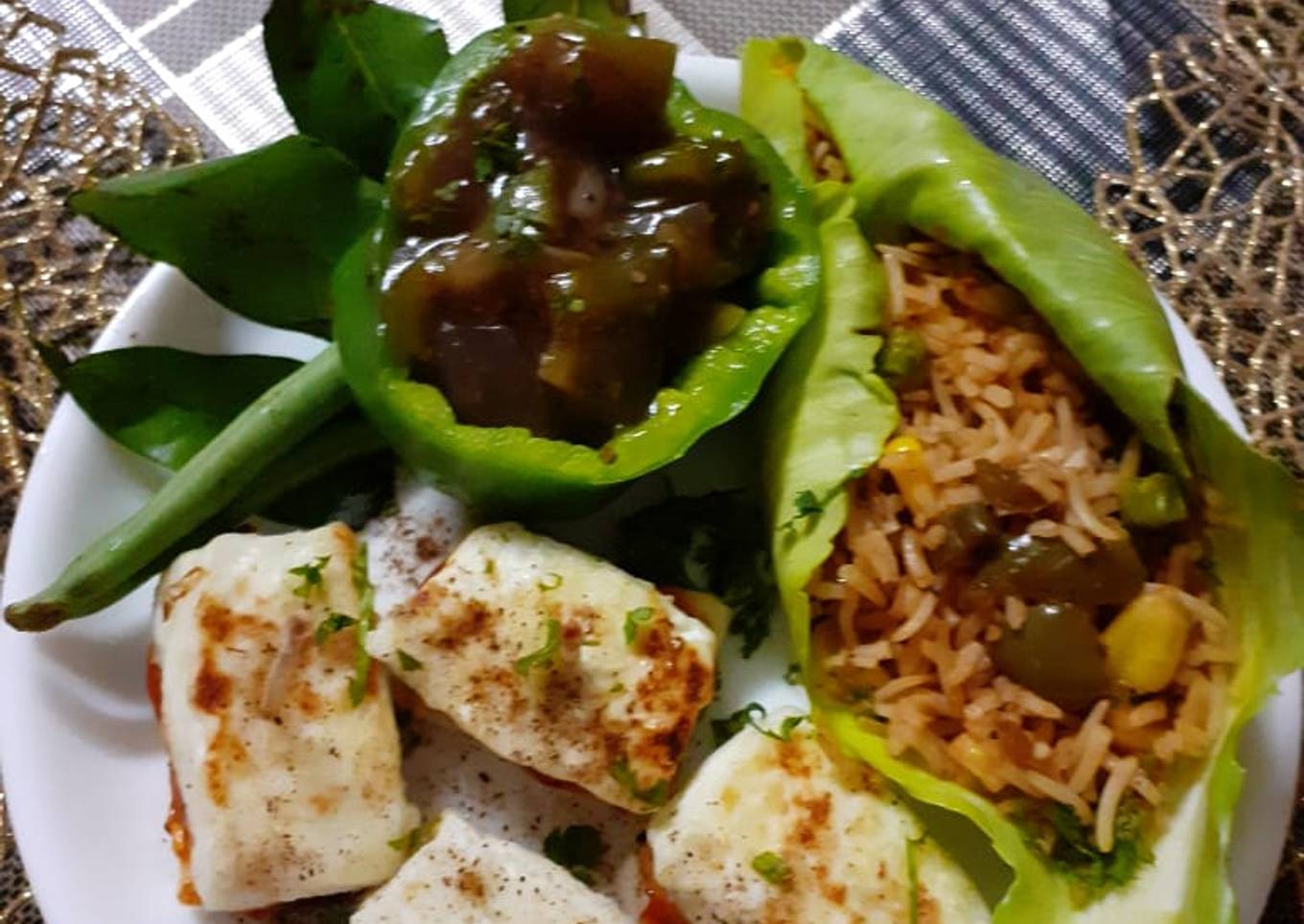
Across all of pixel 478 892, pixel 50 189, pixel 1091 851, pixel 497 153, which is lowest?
pixel 1091 851

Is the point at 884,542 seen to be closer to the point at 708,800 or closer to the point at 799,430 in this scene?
the point at 799,430

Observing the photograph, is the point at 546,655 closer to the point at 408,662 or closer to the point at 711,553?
the point at 408,662

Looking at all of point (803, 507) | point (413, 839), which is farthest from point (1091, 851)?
point (413, 839)

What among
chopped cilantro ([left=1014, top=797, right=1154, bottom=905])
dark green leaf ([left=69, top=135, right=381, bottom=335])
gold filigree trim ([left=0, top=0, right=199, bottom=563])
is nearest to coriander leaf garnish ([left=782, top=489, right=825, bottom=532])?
chopped cilantro ([left=1014, top=797, right=1154, bottom=905])

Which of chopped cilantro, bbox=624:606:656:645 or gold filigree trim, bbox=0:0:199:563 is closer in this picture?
chopped cilantro, bbox=624:606:656:645

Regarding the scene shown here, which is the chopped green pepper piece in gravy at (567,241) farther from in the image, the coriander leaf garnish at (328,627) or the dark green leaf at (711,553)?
the coriander leaf garnish at (328,627)

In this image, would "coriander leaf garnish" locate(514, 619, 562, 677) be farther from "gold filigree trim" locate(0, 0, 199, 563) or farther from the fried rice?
"gold filigree trim" locate(0, 0, 199, 563)
